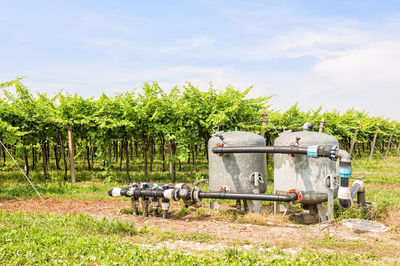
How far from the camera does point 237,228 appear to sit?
6.90m

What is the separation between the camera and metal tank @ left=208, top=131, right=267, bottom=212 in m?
8.05

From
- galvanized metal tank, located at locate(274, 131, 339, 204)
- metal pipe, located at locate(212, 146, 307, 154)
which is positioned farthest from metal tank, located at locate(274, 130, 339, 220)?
metal pipe, located at locate(212, 146, 307, 154)

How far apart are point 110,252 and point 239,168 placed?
13.1ft

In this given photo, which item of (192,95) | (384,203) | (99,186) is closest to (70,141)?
(99,186)

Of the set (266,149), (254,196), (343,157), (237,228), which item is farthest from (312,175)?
(237,228)

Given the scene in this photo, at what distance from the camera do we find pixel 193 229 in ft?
22.0

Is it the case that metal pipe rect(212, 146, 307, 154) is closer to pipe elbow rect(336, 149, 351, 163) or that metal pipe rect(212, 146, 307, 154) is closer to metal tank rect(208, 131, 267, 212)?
metal tank rect(208, 131, 267, 212)

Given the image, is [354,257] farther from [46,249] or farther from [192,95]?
[192,95]

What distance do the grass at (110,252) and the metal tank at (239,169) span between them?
2316 mm

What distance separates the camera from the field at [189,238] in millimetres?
4879

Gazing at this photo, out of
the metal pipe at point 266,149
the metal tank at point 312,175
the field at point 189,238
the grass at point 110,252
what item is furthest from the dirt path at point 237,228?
the metal pipe at point 266,149

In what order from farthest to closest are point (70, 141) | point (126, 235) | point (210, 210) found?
1. point (70, 141)
2. point (210, 210)
3. point (126, 235)

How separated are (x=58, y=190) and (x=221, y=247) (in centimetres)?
844

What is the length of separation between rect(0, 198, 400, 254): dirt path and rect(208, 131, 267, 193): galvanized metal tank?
37.2 inches
